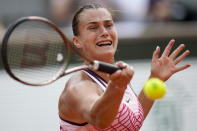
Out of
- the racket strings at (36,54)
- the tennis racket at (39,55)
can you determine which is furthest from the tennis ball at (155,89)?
the racket strings at (36,54)

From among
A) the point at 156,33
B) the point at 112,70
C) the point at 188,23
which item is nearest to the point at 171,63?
the point at 112,70

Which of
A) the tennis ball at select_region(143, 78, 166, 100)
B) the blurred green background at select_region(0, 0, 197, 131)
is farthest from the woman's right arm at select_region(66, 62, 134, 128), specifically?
the blurred green background at select_region(0, 0, 197, 131)

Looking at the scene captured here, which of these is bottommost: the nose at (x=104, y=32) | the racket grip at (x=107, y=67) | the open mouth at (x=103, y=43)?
the racket grip at (x=107, y=67)

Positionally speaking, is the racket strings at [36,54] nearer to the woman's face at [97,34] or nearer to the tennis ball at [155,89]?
the woman's face at [97,34]

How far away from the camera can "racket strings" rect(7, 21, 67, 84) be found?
111 inches

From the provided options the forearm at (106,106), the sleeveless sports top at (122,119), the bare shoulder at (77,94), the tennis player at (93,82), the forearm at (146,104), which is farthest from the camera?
the forearm at (146,104)

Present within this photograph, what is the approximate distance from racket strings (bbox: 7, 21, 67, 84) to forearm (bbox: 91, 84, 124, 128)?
450 mm

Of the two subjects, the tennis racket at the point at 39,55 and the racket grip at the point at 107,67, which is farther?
the tennis racket at the point at 39,55

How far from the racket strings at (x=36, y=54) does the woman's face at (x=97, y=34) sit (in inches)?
5.8

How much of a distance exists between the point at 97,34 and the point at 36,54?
40cm

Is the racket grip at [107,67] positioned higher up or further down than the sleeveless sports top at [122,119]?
higher up

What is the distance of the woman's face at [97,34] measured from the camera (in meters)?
2.80

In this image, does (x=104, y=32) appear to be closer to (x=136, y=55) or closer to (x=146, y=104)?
(x=146, y=104)

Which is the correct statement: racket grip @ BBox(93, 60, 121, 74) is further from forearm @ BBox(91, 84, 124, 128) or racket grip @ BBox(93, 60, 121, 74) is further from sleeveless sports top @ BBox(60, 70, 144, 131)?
sleeveless sports top @ BBox(60, 70, 144, 131)
